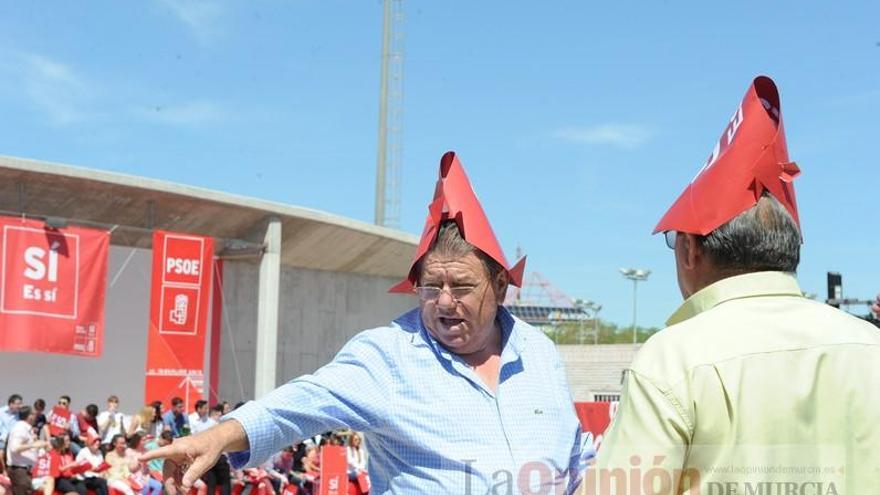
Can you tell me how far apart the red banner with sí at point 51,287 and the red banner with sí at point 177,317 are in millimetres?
982

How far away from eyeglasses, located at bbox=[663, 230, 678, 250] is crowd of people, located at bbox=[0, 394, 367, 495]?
833cm

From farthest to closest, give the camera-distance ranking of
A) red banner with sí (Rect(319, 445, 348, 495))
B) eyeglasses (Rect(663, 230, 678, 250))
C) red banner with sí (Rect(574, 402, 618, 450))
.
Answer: red banner with sí (Rect(574, 402, 618, 450))
red banner with sí (Rect(319, 445, 348, 495))
eyeglasses (Rect(663, 230, 678, 250))

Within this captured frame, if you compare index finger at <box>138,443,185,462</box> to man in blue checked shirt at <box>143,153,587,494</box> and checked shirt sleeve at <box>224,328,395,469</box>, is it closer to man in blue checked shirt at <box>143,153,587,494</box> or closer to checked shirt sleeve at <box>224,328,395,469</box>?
man in blue checked shirt at <box>143,153,587,494</box>

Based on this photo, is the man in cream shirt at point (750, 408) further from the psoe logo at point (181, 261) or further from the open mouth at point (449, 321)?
the psoe logo at point (181, 261)

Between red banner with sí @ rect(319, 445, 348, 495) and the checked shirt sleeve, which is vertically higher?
the checked shirt sleeve

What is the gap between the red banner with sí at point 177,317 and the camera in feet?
57.2

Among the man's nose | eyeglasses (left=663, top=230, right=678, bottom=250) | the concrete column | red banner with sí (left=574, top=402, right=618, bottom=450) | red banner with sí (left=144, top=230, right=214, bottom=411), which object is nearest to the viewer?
eyeglasses (left=663, top=230, right=678, bottom=250)

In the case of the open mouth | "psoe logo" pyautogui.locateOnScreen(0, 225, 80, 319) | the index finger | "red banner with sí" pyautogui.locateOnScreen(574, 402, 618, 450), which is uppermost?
"psoe logo" pyautogui.locateOnScreen(0, 225, 80, 319)

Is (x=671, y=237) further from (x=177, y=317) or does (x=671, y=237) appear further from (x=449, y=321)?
(x=177, y=317)

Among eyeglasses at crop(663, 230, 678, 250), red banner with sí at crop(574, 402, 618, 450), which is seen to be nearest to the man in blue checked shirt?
eyeglasses at crop(663, 230, 678, 250)

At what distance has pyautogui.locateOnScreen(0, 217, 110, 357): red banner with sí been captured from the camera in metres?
15.8

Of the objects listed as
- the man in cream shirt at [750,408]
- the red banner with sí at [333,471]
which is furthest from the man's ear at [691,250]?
the red banner with sí at [333,471]

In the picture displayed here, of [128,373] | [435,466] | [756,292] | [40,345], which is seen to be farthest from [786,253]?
[128,373]

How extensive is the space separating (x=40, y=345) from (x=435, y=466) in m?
14.5
